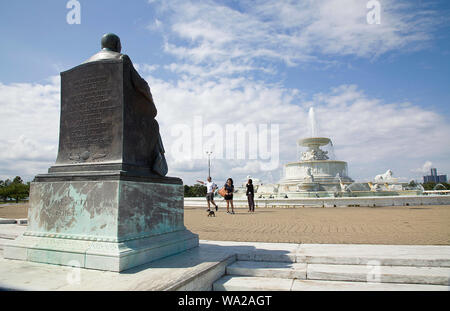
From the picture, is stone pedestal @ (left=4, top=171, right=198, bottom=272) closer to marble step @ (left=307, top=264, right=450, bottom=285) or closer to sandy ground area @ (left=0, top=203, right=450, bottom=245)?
marble step @ (left=307, top=264, right=450, bottom=285)

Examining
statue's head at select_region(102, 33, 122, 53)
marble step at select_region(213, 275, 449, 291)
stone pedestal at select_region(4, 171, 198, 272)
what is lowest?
marble step at select_region(213, 275, 449, 291)

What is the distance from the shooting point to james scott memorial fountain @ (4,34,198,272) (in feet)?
12.4

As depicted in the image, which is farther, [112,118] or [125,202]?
[112,118]

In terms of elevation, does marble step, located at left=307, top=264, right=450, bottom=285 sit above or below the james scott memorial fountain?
below

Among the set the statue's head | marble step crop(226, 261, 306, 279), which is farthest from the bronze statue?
marble step crop(226, 261, 306, 279)

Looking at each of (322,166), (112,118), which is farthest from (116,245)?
(322,166)

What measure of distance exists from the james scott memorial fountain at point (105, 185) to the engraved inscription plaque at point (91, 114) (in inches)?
0.6

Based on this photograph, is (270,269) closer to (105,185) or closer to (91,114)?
(105,185)

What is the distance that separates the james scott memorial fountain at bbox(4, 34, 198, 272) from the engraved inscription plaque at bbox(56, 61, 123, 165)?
0.05 feet

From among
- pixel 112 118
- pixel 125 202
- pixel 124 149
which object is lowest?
pixel 125 202

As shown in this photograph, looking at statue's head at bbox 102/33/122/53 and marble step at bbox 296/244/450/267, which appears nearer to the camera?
marble step at bbox 296/244/450/267

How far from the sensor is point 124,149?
14.0 feet
